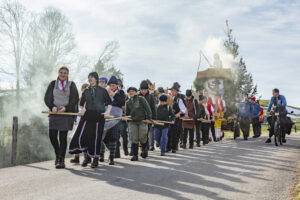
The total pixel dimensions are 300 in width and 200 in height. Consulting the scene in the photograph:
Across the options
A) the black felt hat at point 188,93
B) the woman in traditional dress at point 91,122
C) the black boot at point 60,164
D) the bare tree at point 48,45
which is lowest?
the black boot at point 60,164

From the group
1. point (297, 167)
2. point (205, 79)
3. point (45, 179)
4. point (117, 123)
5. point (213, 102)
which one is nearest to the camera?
point (45, 179)

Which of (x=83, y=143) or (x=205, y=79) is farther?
(x=205, y=79)

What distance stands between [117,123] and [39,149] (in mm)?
11373

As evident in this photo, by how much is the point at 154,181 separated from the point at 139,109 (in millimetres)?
3446

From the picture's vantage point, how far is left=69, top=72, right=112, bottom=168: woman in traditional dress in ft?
25.9

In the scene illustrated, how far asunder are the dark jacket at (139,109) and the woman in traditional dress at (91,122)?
1.58 metres

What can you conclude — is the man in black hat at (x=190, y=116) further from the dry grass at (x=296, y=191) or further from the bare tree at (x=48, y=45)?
the bare tree at (x=48, y=45)

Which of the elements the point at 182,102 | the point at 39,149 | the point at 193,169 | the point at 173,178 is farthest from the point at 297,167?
the point at 39,149

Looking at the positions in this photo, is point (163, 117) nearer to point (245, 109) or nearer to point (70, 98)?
point (70, 98)

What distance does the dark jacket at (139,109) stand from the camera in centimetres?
951

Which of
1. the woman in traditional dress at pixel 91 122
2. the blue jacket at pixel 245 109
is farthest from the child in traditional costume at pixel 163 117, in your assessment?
the blue jacket at pixel 245 109

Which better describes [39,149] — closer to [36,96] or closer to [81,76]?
[36,96]

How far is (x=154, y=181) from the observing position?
6277mm

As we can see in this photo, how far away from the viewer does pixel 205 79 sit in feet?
219
